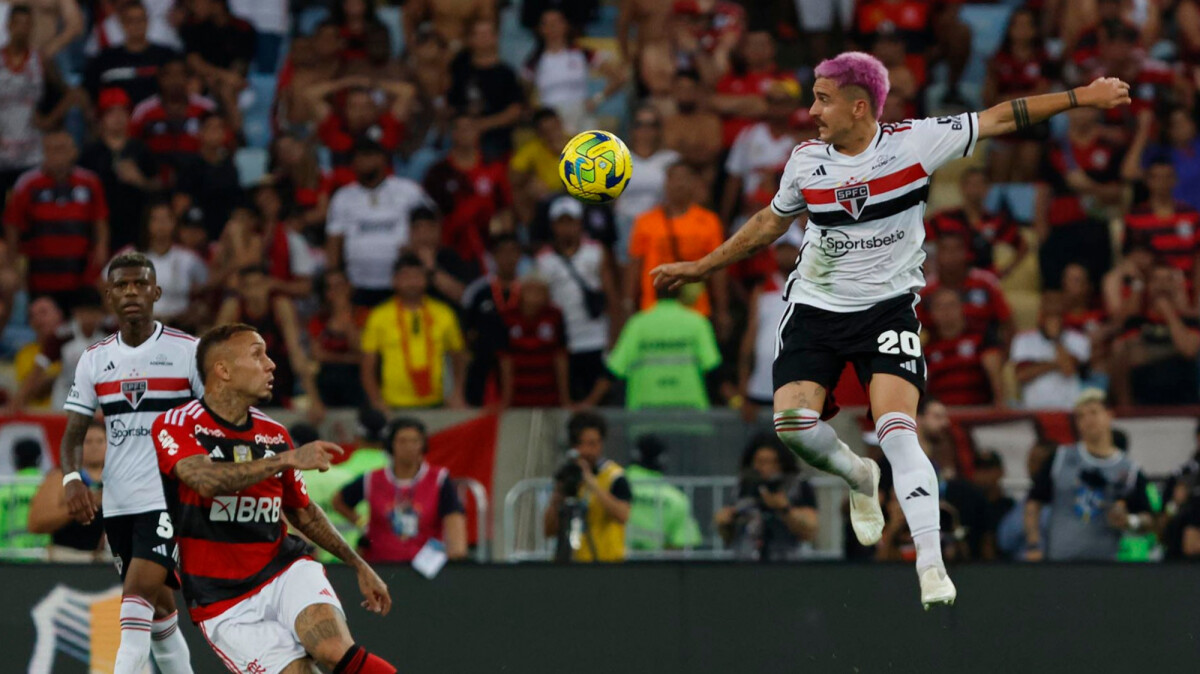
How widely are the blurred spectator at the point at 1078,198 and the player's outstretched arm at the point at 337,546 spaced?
28.3 feet

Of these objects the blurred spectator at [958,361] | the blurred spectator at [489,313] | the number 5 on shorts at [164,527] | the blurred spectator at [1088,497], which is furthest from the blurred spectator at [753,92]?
the number 5 on shorts at [164,527]

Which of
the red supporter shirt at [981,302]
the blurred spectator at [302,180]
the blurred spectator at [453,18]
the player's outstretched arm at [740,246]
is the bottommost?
the red supporter shirt at [981,302]

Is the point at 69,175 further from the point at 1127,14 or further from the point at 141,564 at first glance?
the point at 1127,14

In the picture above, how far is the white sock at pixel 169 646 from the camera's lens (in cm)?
1005

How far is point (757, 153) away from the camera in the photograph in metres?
16.5

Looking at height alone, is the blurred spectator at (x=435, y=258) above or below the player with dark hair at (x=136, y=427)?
above

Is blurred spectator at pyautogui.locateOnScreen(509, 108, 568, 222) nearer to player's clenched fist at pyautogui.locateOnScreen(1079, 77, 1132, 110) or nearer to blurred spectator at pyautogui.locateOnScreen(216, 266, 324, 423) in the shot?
blurred spectator at pyautogui.locateOnScreen(216, 266, 324, 423)

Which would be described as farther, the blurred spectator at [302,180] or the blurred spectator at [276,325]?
the blurred spectator at [302,180]

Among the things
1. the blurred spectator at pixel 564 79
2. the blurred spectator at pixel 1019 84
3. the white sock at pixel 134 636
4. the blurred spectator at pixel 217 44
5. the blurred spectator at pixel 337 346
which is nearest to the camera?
the white sock at pixel 134 636

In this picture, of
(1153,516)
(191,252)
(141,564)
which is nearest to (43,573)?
(141,564)

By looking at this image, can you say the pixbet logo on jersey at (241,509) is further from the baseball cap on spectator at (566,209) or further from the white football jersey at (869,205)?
the baseball cap on spectator at (566,209)

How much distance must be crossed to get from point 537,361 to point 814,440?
5.91 meters

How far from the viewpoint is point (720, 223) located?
→ 16.0 meters

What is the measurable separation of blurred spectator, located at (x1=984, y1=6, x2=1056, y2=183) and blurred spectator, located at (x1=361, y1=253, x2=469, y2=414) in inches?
216
